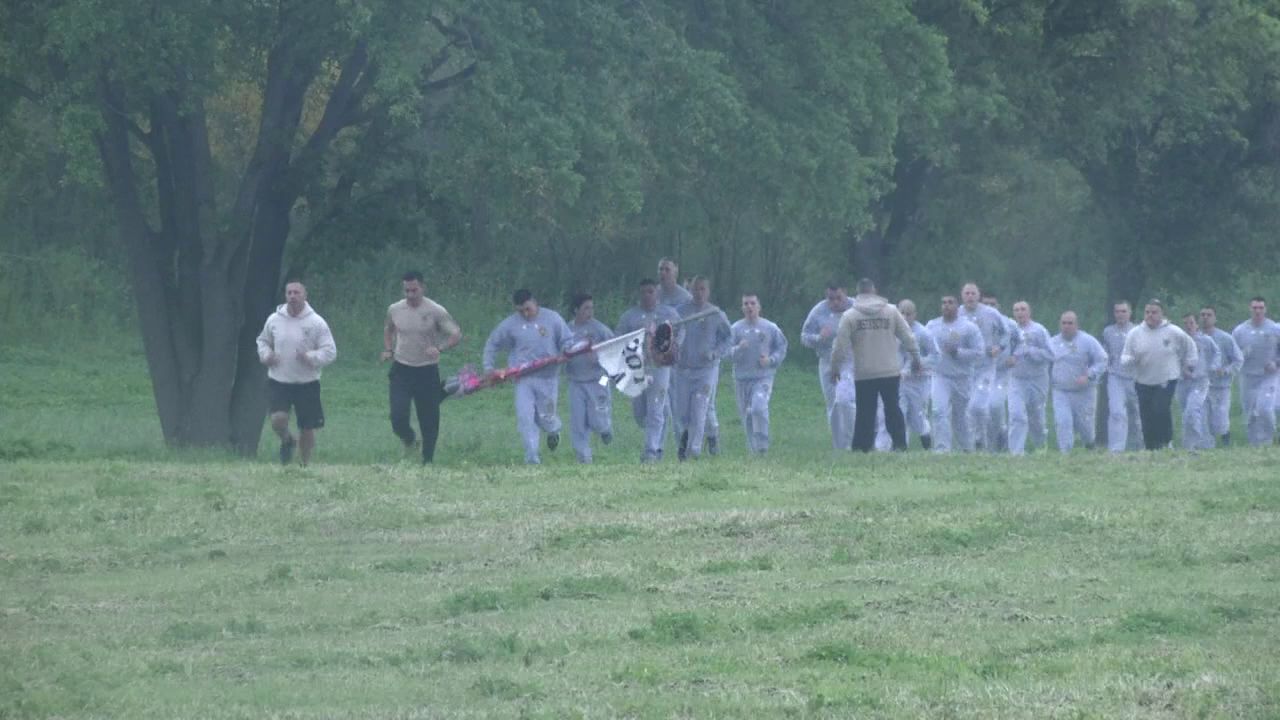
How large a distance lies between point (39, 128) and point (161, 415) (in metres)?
5.36

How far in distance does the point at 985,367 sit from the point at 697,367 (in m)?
4.31

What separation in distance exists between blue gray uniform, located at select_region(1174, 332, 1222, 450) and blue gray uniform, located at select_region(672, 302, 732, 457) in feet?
23.7

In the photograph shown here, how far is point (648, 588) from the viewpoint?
495 inches

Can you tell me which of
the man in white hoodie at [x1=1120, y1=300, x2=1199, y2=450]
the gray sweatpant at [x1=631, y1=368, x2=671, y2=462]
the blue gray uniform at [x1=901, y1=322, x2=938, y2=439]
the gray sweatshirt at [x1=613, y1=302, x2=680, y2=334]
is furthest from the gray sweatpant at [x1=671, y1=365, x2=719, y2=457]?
A: the man in white hoodie at [x1=1120, y1=300, x2=1199, y2=450]

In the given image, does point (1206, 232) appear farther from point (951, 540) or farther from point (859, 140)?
point (951, 540)

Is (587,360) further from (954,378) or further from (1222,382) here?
(1222,382)

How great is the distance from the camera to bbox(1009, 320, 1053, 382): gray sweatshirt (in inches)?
1011

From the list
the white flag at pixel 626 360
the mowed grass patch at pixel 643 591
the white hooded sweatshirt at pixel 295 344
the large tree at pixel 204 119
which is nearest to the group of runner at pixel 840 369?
the white hooded sweatshirt at pixel 295 344

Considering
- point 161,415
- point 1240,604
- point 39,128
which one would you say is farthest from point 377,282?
point 1240,604

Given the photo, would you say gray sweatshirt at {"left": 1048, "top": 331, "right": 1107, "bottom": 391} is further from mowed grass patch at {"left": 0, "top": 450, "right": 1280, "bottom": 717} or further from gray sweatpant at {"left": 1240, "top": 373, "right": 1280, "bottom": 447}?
mowed grass patch at {"left": 0, "top": 450, "right": 1280, "bottom": 717}

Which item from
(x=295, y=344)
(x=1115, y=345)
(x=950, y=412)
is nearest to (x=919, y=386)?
(x=950, y=412)

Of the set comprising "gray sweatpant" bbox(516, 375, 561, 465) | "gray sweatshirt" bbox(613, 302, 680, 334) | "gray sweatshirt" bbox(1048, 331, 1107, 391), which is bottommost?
"gray sweatpant" bbox(516, 375, 561, 465)

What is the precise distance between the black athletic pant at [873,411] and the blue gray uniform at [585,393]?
2.87 metres

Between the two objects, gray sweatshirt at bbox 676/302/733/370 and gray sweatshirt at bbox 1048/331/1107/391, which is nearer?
gray sweatshirt at bbox 676/302/733/370
